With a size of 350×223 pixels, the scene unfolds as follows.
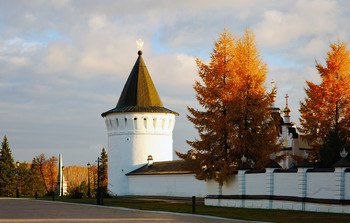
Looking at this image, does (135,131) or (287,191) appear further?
(135,131)

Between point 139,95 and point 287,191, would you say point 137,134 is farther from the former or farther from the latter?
point 287,191

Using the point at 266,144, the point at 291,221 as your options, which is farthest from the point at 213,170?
the point at 291,221

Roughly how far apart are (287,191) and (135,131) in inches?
1127

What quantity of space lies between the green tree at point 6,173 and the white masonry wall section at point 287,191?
5003 centimetres

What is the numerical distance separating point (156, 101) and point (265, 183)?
28231 millimetres

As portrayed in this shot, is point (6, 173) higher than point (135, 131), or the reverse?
point (135, 131)

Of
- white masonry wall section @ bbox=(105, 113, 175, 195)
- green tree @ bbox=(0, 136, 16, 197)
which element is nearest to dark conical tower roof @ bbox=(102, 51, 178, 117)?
white masonry wall section @ bbox=(105, 113, 175, 195)

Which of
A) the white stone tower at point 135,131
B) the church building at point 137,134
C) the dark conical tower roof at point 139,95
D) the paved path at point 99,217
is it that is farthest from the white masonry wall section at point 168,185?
the paved path at point 99,217

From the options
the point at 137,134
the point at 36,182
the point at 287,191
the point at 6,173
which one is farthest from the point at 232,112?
the point at 36,182

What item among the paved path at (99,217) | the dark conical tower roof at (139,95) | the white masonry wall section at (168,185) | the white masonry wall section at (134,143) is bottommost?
the white masonry wall section at (168,185)

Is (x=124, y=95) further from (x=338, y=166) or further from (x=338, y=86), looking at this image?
(x=338, y=166)

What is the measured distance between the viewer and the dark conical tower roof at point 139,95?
5347cm

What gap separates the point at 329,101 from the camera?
38500mm

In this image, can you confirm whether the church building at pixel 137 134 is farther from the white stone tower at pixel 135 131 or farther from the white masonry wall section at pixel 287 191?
the white masonry wall section at pixel 287 191
